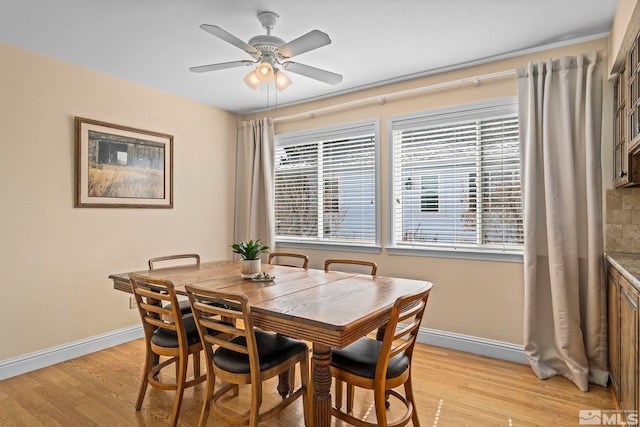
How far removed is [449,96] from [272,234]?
2.37 metres

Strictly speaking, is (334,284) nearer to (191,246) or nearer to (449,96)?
(449,96)

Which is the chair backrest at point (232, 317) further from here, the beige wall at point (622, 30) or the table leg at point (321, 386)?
the beige wall at point (622, 30)

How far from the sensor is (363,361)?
1808 millimetres

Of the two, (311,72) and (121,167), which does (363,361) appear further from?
(121,167)

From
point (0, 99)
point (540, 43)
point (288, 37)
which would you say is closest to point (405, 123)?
point (540, 43)

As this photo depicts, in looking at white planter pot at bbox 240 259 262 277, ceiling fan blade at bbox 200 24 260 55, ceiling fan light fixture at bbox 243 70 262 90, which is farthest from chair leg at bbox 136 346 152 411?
ceiling fan blade at bbox 200 24 260 55

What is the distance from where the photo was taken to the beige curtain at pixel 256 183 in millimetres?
4348

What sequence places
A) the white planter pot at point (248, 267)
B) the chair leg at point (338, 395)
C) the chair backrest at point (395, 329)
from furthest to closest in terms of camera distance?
the white planter pot at point (248, 267) < the chair leg at point (338, 395) < the chair backrest at point (395, 329)

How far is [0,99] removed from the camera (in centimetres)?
275

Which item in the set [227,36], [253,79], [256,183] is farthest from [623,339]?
[256,183]

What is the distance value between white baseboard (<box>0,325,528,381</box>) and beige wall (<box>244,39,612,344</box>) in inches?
2.3

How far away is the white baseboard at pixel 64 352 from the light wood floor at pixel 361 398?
0.07m

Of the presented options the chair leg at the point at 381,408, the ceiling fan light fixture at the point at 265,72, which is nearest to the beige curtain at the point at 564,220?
the chair leg at the point at 381,408

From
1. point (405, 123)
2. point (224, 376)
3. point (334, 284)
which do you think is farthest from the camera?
point (405, 123)
